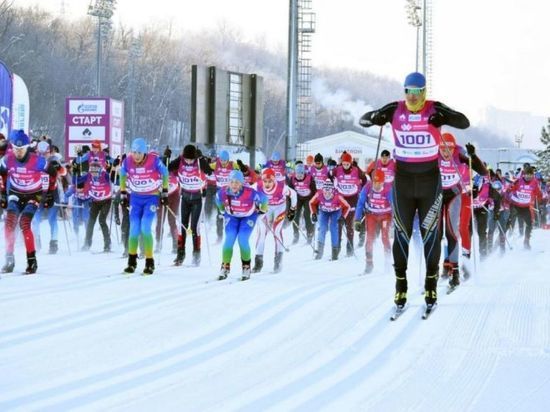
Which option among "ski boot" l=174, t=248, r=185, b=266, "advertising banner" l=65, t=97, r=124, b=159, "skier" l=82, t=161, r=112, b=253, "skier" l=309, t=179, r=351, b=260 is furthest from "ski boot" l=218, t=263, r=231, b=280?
"advertising banner" l=65, t=97, r=124, b=159

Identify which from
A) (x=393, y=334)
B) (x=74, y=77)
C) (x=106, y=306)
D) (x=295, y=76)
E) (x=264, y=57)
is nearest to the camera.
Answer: (x=393, y=334)

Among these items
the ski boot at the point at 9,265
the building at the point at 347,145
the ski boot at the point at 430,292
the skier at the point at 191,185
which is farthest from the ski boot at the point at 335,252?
the building at the point at 347,145

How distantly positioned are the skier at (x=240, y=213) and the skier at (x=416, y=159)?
3559mm

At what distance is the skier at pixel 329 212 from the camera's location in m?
15.0

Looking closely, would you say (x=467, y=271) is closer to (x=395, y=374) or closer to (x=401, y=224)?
(x=401, y=224)

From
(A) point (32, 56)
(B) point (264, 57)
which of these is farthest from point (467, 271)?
(B) point (264, 57)

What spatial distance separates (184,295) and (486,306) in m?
3.03

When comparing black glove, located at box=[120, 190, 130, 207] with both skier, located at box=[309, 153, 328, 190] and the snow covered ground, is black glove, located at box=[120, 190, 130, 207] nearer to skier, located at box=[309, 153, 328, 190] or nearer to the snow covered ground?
the snow covered ground

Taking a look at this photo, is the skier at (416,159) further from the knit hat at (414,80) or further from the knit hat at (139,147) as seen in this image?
the knit hat at (139,147)

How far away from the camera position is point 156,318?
7594 mm

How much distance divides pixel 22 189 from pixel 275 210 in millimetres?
3990

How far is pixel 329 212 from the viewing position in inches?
598

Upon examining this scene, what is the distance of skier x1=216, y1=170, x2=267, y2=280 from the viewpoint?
1107 centimetres

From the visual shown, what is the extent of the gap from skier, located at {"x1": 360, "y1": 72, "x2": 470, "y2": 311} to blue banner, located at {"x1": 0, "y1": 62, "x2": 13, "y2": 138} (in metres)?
15.5
